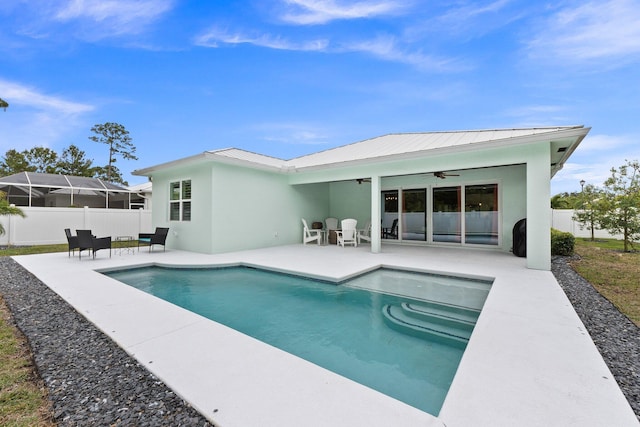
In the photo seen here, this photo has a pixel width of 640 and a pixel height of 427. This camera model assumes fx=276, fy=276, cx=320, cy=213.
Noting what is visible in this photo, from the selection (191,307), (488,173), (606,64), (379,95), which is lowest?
(191,307)

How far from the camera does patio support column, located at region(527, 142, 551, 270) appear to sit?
642cm

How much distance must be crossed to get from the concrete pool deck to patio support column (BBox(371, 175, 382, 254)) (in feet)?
15.6

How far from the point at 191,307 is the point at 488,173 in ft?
33.2

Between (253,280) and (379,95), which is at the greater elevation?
(379,95)

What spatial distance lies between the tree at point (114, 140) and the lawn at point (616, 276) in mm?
34584

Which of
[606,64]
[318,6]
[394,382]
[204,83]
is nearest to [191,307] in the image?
[394,382]

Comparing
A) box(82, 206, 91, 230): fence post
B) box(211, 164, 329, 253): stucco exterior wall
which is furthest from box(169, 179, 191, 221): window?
box(82, 206, 91, 230): fence post

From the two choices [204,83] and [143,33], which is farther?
[204,83]

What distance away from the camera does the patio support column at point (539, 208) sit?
6.42 metres

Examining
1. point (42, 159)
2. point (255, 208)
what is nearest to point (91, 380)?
point (255, 208)

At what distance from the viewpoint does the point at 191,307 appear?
4.59 m

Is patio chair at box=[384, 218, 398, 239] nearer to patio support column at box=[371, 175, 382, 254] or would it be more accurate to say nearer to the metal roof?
patio support column at box=[371, 175, 382, 254]

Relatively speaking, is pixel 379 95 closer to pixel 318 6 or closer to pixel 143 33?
pixel 318 6

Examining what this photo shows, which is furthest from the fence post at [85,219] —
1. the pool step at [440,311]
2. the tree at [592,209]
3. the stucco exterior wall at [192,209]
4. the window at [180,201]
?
the tree at [592,209]
